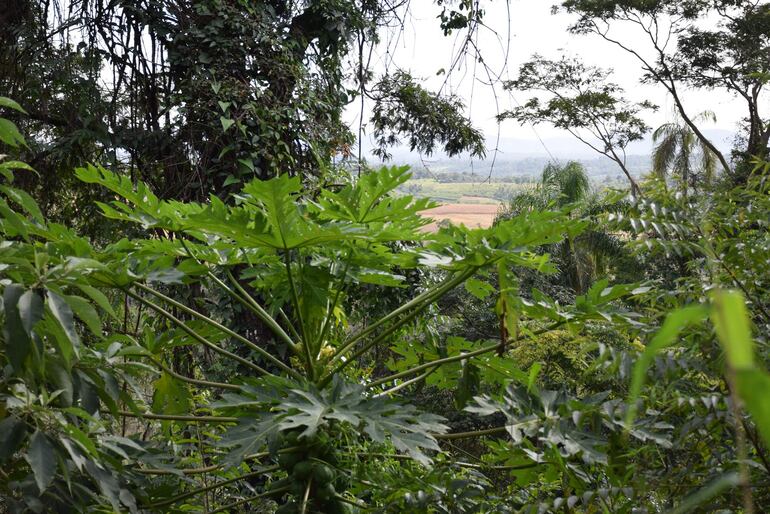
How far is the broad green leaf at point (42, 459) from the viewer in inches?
35.5

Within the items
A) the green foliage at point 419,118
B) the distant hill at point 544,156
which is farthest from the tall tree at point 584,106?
the green foliage at point 419,118

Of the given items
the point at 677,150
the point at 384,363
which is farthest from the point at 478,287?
the point at 677,150

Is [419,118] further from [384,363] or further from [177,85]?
[384,363]

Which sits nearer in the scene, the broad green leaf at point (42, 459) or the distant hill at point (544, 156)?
the broad green leaf at point (42, 459)

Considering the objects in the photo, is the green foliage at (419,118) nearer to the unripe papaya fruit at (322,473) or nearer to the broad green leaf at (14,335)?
the unripe papaya fruit at (322,473)

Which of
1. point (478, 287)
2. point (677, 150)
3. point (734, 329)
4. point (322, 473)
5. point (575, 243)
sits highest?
point (677, 150)

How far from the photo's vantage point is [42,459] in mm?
922

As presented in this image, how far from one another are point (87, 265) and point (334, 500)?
640 millimetres

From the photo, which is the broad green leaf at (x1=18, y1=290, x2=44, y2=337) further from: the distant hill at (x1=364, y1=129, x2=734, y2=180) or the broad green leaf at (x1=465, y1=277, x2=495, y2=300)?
the broad green leaf at (x1=465, y1=277, x2=495, y2=300)

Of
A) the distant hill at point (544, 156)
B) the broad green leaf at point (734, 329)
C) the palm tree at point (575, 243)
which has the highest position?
the distant hill at point (544, 156)

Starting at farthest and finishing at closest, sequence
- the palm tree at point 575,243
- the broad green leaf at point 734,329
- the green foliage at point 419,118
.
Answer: the palm tree at point 575,243, the green foliage at point 419,118, the broad green leaf at point 734,329

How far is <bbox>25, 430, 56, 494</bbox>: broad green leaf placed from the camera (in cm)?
90

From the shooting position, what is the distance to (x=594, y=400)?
1.14 m

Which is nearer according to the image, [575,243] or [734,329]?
[734,329]
